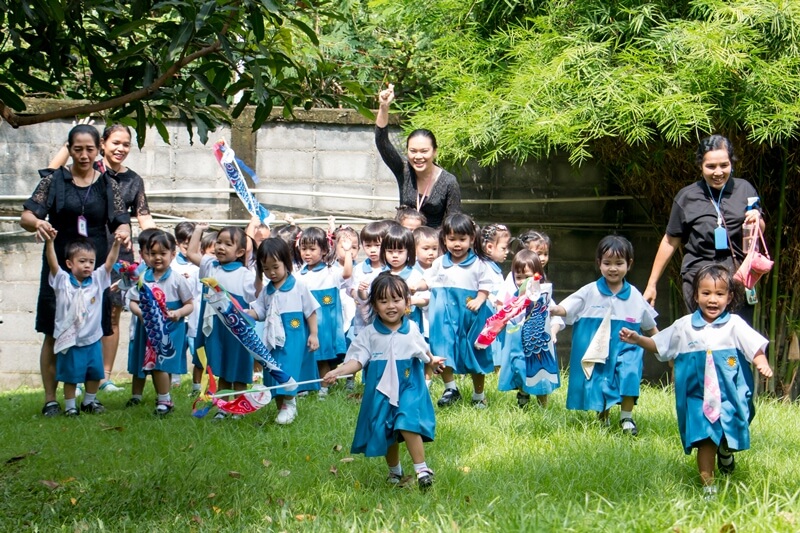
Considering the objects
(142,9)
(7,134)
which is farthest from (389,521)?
(7,134)

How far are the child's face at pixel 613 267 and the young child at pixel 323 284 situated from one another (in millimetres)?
2088

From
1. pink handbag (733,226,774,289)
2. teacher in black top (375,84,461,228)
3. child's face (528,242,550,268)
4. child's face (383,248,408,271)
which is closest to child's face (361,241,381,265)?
teacher in black top (375,84,461,228)

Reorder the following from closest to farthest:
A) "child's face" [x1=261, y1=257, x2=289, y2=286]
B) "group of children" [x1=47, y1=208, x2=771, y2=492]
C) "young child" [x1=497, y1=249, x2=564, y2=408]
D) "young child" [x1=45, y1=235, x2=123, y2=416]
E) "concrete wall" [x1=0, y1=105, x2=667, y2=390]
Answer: "group of children" [x1=47, y1=208, x2=771, y2=492]
"child's face" [x1=261, y1=257, x2=289, y2=286]
"young child" [x1=497, y1=249, x2=564, y2=408]
"young child" [x1=45, y1=235, x2=123, y2=416]
"concrete wall" [x1=0, y1=105, x2=667, y2=390]

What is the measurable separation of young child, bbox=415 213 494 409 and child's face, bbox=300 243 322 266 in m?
1.02

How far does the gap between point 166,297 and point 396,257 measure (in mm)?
→ 1685

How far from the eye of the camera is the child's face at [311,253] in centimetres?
809

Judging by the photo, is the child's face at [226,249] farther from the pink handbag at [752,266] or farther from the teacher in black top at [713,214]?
the pink handbag at [752,266]

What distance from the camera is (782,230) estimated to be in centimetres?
876

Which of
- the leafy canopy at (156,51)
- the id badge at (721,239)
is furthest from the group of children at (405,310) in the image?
the leafy canopy at (156,51)

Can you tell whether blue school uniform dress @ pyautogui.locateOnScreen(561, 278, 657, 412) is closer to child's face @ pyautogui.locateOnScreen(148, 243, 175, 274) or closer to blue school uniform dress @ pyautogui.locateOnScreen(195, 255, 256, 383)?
blue school uniform dress @ pyautogui.locateOnScreen(195, 255, 256, 383)

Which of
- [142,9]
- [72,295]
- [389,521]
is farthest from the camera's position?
[72,295]

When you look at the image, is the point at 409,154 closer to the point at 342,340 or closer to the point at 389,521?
the point at 342,340

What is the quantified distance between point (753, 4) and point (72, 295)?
17.0 ft

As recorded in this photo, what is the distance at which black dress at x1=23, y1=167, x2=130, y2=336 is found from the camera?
23.6 ft
